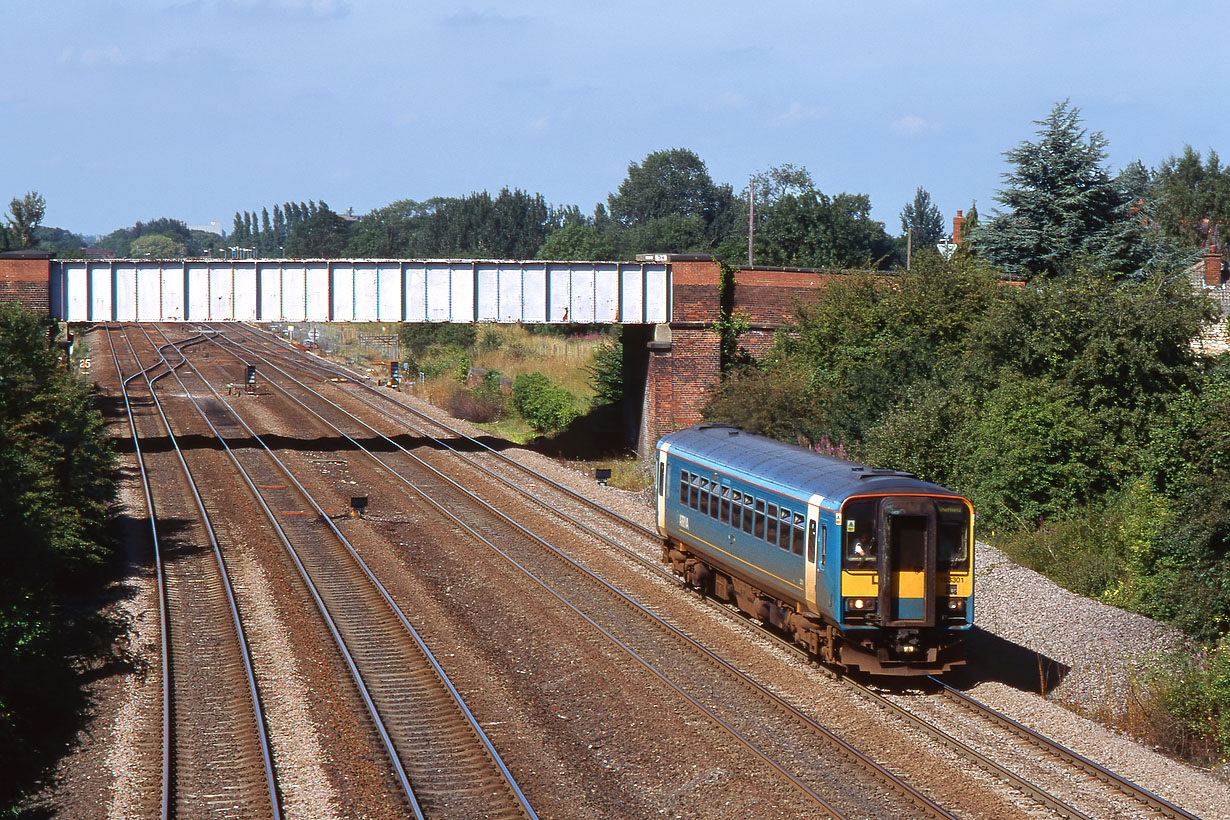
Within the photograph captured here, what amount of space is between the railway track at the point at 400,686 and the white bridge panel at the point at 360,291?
982 cm

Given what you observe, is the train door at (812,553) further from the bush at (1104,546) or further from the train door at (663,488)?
the bush at (1104,546)

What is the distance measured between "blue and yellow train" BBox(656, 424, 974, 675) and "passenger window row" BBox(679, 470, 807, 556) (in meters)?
0.03

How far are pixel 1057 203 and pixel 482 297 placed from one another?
20.7 meters

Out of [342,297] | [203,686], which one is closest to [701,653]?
[203,686]

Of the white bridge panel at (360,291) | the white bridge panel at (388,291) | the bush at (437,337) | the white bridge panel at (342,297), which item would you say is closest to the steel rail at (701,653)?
the white bridge panel at (388,291)

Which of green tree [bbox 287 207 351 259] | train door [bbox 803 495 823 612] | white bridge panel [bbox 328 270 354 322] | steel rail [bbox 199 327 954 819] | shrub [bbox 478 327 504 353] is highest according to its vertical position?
green tree [bbox 287 207 351 259]

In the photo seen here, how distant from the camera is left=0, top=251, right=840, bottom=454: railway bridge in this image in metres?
34.2

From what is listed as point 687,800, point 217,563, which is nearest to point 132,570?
point 217,563

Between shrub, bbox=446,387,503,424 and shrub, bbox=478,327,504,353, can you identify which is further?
shrub, bbox=478,327,504,353

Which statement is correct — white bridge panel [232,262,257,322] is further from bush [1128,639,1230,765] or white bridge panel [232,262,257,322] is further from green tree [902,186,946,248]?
green tree [902,186,946,248]

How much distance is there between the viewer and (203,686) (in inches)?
575

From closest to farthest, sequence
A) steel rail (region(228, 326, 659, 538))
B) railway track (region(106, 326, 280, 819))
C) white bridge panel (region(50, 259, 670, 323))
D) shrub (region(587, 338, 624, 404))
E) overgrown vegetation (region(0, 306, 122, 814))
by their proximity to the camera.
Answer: overgrown vegetation (region(0, 306, 122, 814)), railway track (region(106, 326, 280, 819)), steel rail (region(228, 326, 659, 538)), white bridge panel (region(50, 259, 670, 323)), shrub (region(587, 338, 624, 404))

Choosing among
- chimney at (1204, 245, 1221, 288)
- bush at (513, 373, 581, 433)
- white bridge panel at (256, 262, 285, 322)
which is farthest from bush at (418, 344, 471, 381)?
chimney at (1204, 245, 1221, 288)

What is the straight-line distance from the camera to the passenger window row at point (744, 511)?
14852 millimetres
